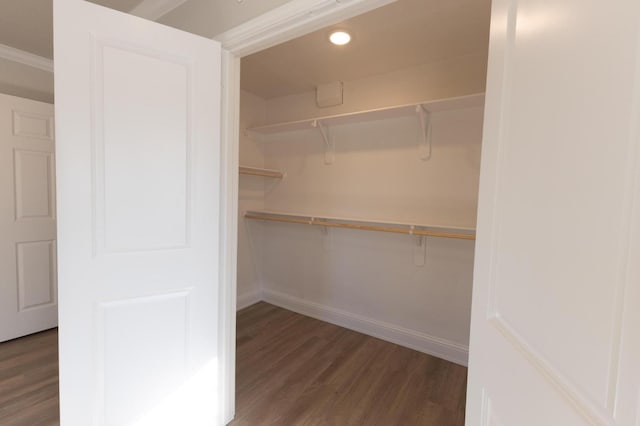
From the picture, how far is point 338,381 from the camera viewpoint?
2020 millimetres

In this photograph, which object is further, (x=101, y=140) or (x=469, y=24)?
(x=469, y=24)

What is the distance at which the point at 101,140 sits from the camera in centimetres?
112

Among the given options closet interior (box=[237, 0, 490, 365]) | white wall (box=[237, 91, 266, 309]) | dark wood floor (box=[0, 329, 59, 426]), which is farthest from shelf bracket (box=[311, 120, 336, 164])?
dark wood floor (box=[0, 329, 59, 426])

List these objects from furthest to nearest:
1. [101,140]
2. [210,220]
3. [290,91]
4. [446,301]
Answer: [290,91] → [446,301] → [210,220] → [101,140]

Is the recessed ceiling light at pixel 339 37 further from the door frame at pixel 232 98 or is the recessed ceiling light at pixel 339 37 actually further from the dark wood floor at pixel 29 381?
the dark wood floor at pixel 29 381

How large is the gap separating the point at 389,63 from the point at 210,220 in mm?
1943

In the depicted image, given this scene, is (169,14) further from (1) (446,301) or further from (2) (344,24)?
(1) (446,301)

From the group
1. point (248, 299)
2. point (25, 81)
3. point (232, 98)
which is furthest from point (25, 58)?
point (248, 299)

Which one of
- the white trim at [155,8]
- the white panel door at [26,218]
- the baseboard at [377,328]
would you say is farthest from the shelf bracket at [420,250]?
the white panel door at [26,218]

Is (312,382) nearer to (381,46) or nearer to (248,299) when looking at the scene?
(248,299)

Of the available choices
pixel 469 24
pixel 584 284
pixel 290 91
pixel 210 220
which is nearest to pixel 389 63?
pixel 469 24

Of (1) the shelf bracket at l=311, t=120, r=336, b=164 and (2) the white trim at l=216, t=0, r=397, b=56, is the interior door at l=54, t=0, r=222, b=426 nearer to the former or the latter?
(2) the white trim at l=216, t=0, r=397, b=56

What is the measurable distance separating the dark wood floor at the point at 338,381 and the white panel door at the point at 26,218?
1778 mm

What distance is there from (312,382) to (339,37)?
2.40 m
